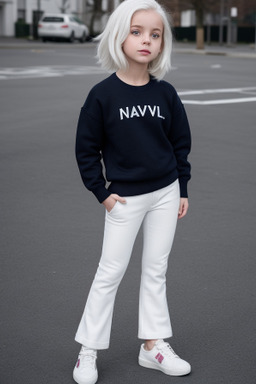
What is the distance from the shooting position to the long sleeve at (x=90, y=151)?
10.2ft

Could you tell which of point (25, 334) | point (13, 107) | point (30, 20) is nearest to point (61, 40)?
point (30, 20)

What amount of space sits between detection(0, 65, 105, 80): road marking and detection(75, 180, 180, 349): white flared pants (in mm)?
15826

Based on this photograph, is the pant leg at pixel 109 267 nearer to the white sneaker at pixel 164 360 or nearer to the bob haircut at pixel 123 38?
the white sneaker at pixel 164 360

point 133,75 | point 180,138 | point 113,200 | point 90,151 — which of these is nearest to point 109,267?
point 113,200

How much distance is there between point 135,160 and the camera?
3.12 m

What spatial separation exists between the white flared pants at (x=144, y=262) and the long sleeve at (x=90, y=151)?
0.38 ft

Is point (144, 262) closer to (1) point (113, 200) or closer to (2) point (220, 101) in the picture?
(1) point (113, 200)

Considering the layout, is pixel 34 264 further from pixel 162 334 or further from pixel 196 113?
pixel 196 113

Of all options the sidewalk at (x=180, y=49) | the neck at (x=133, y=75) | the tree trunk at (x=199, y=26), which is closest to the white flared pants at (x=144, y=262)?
the neck at (x=133, y=75)

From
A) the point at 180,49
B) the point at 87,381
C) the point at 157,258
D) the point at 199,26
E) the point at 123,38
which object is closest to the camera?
the point at 123,38

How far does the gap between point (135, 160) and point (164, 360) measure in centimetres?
90

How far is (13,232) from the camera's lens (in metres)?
5.67

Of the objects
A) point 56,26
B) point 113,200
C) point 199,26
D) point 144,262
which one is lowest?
point 144,262

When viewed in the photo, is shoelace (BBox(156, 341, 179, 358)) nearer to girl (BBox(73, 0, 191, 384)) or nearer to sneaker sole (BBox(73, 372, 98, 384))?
girl (BBox(73, 0, 191, 384))
